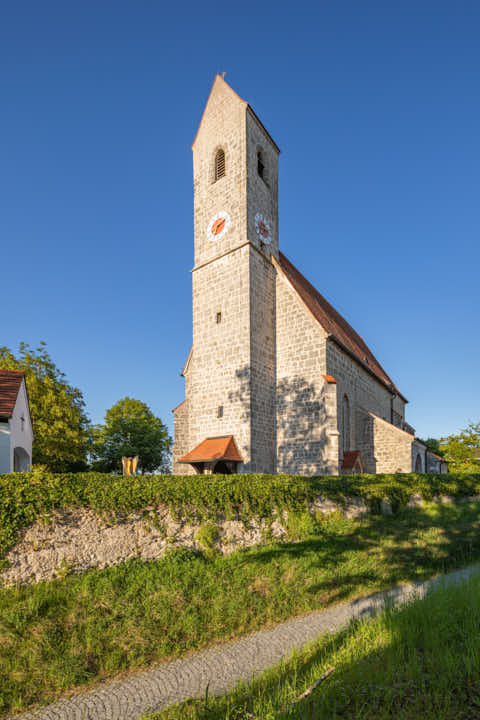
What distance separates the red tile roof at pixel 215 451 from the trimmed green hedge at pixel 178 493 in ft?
21.0

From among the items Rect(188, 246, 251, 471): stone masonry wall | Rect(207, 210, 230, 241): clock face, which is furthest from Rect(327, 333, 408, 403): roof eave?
Rect(207, 210, 230, 241): clock face

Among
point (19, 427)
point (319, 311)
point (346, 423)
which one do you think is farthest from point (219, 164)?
point (19, 427)

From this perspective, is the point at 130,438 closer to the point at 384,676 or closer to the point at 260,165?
the point at 260,165

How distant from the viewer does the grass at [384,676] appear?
10.7 feet

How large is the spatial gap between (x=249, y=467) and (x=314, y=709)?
1387 cm

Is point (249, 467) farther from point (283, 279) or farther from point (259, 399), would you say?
point (283, 279)

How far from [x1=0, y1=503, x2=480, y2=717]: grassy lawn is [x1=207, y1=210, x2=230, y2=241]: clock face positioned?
14.5m

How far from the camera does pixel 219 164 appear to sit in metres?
20.8

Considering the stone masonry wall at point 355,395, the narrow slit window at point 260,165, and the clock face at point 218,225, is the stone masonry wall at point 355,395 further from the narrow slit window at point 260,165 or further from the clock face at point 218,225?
the narrow slit window at point 260,165

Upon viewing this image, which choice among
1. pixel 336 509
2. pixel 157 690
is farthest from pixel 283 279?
pixel 157 690

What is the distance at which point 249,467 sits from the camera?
17.1m

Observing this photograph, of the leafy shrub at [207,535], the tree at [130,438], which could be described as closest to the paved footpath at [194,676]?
the leafy shrub at [207,535]

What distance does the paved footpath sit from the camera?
446 centimetres

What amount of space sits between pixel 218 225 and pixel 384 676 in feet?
62.5
